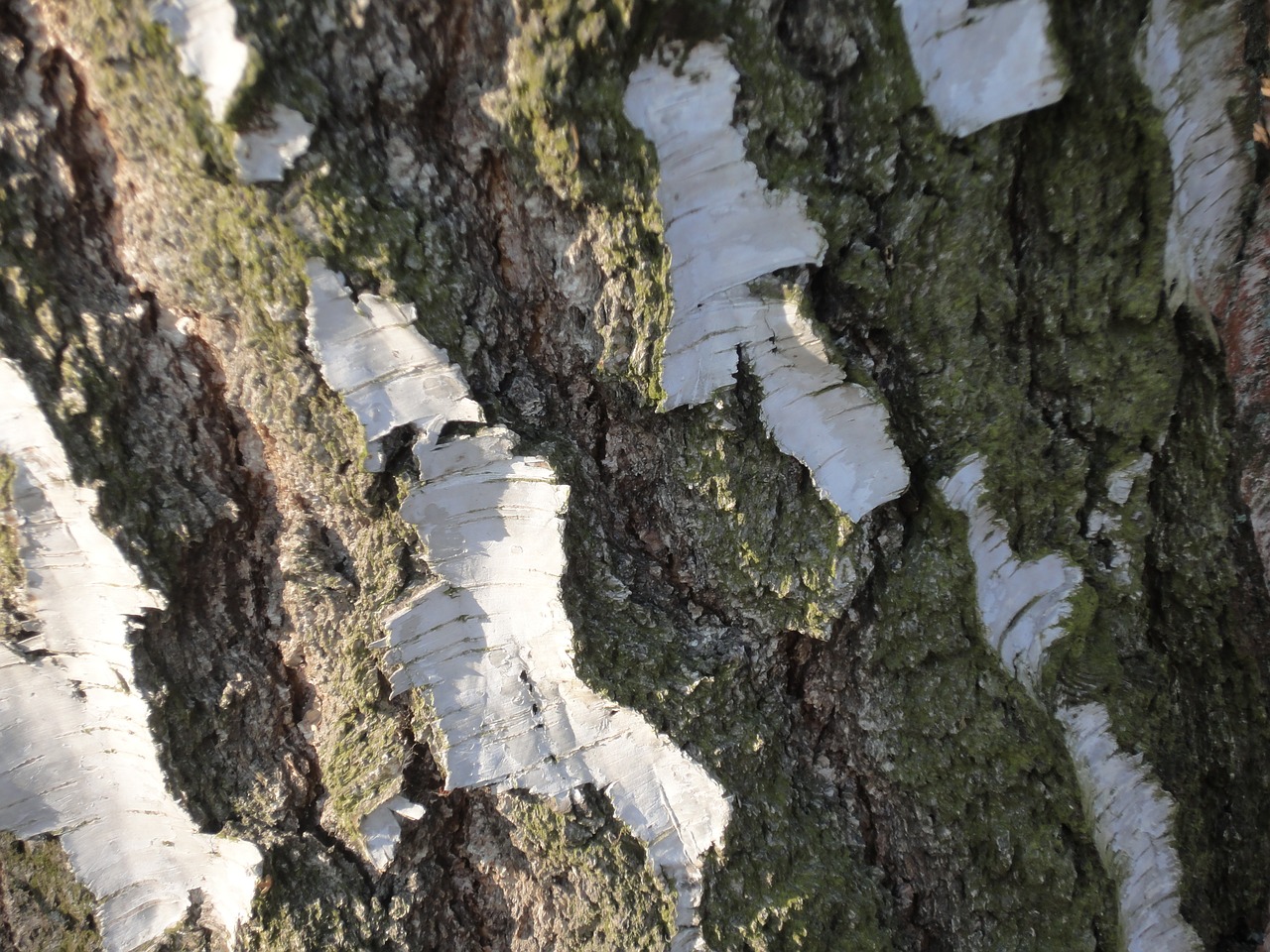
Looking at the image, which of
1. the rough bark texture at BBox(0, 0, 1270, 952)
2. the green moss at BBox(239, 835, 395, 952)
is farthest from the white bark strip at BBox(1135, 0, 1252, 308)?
the green moss at BBox(239, 835, 395, 952)

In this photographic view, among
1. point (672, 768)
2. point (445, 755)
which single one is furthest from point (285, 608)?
point (672, 768)

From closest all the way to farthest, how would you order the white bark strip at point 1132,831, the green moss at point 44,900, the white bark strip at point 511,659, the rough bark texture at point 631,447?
the rough bark texture at point 631,447
the white bark strip at point 511,659
the green moss at point 44,900
the white bark strip at point 1132,831

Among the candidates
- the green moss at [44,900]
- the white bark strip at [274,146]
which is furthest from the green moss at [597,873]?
the white bark strip at [274,146]

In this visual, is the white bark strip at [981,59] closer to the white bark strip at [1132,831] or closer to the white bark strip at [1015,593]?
the white bark strip at [1015,593]

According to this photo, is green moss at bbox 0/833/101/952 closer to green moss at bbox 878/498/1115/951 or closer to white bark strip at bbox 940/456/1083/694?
green moss at bbox 878/498/1115/951

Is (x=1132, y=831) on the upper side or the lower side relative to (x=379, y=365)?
lower

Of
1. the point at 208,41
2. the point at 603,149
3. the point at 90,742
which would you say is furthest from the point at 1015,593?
the point at 90,742

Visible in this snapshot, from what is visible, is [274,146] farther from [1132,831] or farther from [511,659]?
[1132,831]
